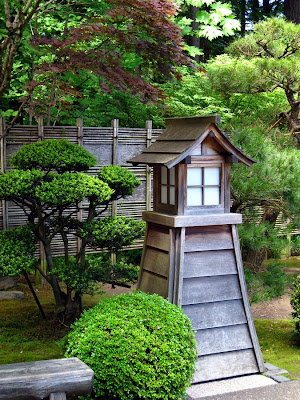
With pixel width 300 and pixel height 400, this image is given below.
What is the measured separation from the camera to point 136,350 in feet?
15.1

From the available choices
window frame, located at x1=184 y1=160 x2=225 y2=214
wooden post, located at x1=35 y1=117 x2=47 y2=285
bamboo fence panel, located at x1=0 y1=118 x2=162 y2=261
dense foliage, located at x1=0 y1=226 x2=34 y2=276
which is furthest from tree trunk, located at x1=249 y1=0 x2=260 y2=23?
dense foliage, located at x1=0 y1=226 x2=34 y2=276

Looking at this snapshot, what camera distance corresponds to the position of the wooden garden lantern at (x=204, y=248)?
227 inches

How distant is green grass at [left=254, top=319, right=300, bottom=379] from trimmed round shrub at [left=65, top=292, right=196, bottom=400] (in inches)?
73.8

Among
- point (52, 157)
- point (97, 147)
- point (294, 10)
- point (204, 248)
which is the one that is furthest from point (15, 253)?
point (294, 10)

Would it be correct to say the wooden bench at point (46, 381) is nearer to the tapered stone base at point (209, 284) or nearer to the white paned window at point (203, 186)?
the tapered stone base at point (209, 284)

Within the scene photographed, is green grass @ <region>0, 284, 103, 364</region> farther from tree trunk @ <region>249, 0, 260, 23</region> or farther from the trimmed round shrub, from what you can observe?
tree trunk @ <region>249, 0, 260, 23</region>

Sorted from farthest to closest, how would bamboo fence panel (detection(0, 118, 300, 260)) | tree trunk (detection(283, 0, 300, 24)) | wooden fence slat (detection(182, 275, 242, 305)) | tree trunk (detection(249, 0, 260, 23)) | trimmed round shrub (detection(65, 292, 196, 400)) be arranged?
tree trunk (detection(249, 0, 260, 23))
tree trunk (detection(283, 0, 300, 24))
bamboo fence panel (detection(0, 118, 300, 260))
wooden fence slat (detection(182, 275, 242, 305))
trimmed round shrub (detection(65, 292, 196, 400))

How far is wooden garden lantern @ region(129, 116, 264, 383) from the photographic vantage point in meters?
5.77

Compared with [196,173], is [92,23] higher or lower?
higher

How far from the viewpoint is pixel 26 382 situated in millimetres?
4148

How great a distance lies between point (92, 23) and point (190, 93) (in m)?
4.31

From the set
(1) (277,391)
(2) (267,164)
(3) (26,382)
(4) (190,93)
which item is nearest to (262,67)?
(2) (267,164)

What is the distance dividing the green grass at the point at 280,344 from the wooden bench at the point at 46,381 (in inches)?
110

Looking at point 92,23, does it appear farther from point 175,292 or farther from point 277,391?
point 277,391
